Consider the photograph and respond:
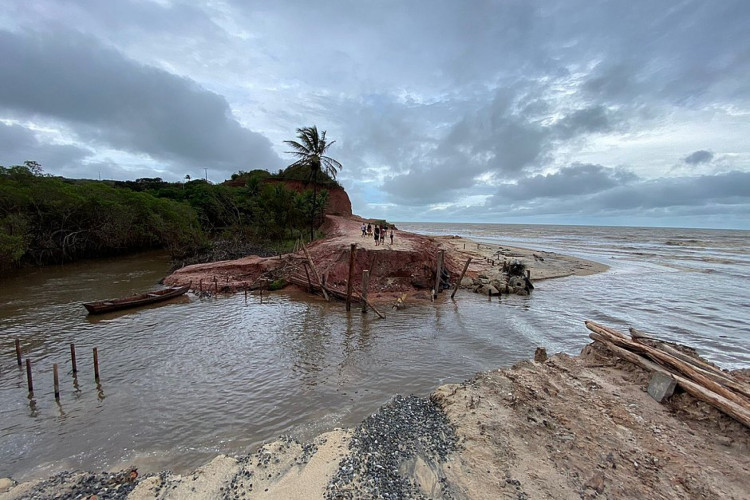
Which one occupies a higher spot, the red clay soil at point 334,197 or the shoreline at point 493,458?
the red clay soil at point 334,197

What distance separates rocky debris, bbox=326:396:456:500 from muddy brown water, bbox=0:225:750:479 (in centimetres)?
91

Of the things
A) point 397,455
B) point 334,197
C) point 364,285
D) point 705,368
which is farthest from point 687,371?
point 334,197

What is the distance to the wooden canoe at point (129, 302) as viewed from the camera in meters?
14.9

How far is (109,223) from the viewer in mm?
29812

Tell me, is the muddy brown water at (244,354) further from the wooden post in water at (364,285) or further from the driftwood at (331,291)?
the wooden post in water at (364,285)

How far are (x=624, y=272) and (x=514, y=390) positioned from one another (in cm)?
2826

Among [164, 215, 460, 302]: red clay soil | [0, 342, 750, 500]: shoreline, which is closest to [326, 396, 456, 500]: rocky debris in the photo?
[0, 342, 750, 500]: shoreline

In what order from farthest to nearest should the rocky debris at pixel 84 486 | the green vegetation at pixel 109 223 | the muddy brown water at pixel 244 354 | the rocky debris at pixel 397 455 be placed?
the green vegetation at pixel 109 223
the muddy brown water at pixel 244 354
the rocky debris at pixel 84 486
the rocky debris at pixel 397 455

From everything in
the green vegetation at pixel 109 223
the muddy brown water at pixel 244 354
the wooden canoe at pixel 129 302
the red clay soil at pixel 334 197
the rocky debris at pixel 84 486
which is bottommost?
the muddy brown water at pixel 244 354

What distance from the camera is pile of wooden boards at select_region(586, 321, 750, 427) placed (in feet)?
20.8

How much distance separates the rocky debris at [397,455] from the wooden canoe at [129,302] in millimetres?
14474

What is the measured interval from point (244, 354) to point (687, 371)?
11.8 metres

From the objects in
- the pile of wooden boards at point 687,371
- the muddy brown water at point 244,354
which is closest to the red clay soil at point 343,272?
the muddy brown water at point 244,354

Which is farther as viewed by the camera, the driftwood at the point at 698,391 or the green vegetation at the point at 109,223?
the green vegetation at the point at 109,223
